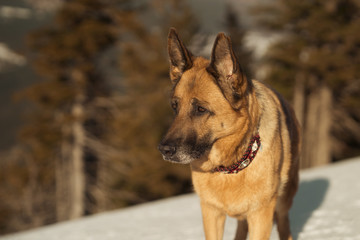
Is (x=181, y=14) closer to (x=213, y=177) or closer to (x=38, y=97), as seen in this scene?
(x=38, y=97)

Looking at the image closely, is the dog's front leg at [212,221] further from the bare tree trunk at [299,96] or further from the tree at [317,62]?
the bare tree trunk at [299,96]

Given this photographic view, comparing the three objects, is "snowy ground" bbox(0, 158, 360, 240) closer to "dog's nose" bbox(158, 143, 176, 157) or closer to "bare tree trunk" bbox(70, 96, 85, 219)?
"dog's nose" bbox(158, 143, 176, 157)

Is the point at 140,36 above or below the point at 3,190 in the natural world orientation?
above

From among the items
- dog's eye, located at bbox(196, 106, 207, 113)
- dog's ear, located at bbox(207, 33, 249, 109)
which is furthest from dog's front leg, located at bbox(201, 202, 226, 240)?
dog's ear, located at bbox(207, 33, 249, 109)

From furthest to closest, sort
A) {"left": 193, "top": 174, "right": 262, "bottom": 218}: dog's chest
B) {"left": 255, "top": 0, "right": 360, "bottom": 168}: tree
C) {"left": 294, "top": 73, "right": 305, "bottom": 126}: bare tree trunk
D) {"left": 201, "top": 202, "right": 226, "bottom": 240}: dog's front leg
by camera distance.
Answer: {"left": 294, "top": 73, "right": 305, "bottom": 126}: bare tree trunk < {"left": 255, "top": 0, "right": 360, "bottom": 168}: tree < {"left": 201, "top": 202, "right": 226, "bottom": 240}: dog's front leg < {"left": 193, "top": 174, "right": 262, "bottom": 218}: dog's chest

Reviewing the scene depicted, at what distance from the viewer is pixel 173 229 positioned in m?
6.43

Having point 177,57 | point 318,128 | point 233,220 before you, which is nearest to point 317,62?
point 318,128

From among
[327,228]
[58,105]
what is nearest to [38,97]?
[58,105]

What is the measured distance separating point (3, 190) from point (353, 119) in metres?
23.7

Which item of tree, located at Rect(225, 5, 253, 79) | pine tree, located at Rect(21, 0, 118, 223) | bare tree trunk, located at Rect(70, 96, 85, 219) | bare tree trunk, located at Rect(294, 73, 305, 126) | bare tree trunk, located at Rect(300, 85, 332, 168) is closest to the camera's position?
pine tree, located at Rect(21, 0, 118, 223)

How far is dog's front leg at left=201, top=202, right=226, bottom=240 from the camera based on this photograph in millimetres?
3307

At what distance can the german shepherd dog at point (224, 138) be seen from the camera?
117 inches

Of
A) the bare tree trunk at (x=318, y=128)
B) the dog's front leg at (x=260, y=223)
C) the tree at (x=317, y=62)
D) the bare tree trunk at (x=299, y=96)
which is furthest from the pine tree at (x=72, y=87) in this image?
the dog's front leg at (x=260, y=223)

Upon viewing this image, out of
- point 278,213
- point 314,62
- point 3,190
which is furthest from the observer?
point 3,190
